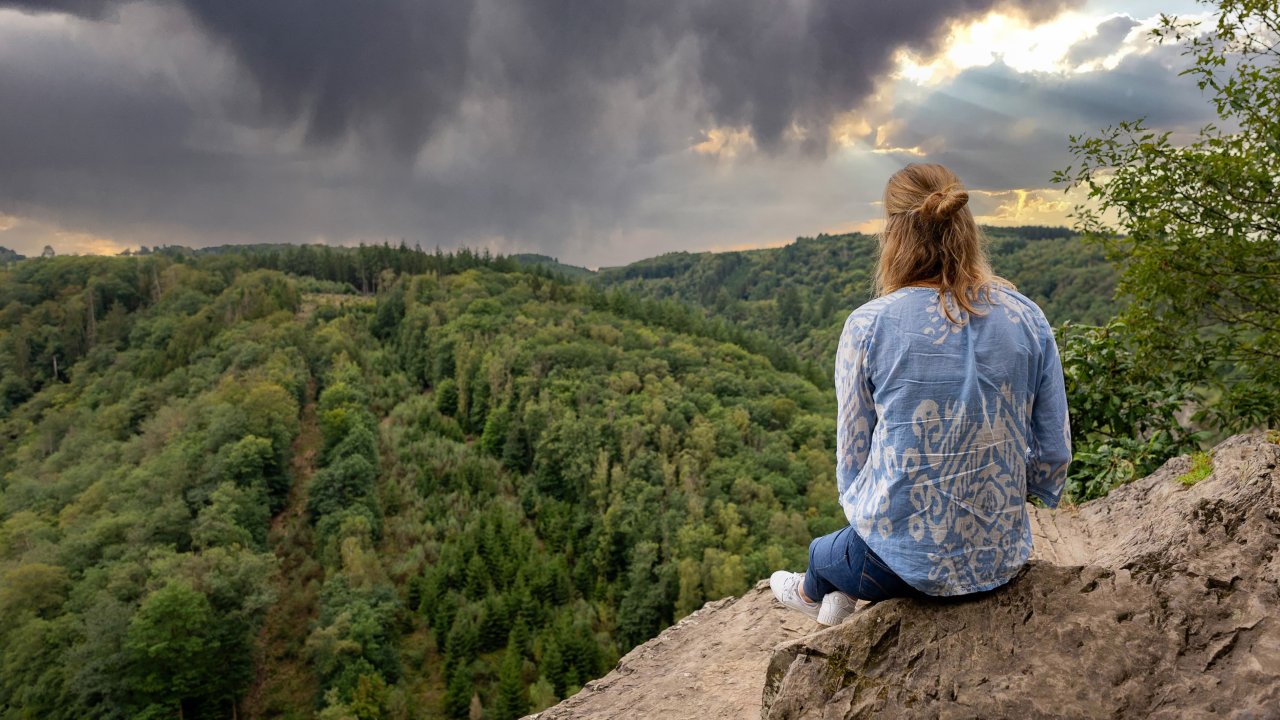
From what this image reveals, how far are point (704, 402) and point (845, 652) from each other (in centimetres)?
7280

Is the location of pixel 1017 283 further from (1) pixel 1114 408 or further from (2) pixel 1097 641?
(2) pixel 1097 641

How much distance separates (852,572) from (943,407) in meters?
1.10

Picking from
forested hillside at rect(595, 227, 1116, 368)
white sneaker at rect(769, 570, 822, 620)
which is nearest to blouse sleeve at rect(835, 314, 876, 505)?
white sneaker at rect(769, 570, 822, 620)

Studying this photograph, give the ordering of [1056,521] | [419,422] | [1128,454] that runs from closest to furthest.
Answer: [1056,521], [1128,454], [419,422]

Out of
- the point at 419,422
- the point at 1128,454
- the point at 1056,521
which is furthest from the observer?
the point at 419,422

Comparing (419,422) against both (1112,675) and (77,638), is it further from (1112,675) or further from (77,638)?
(1112,675)

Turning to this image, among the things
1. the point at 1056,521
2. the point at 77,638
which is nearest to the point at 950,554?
the point at 1056,521

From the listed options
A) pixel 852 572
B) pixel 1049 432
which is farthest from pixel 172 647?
pixel 1049 432

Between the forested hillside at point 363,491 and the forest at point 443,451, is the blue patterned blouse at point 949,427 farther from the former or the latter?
the forested hillside at point 363,491

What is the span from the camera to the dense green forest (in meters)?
36.8

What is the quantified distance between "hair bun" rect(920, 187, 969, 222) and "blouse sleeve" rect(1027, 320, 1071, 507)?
0.68 metres

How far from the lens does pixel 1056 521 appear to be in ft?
19.4

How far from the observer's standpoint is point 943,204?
9.36ft

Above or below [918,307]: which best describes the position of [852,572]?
below
